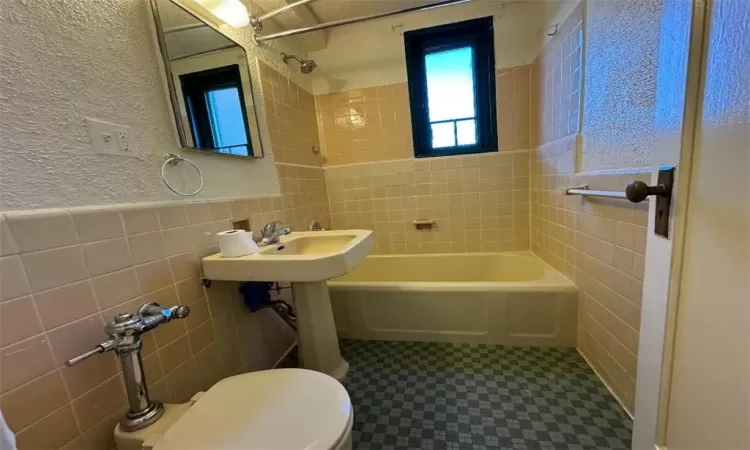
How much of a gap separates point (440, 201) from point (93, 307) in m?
1.99

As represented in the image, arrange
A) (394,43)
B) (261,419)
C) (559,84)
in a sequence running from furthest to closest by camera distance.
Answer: (394,43) < (559,84) < (261,419)

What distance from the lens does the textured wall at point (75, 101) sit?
634 mm

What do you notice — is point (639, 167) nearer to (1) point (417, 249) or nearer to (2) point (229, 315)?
(1) point (417, 249)

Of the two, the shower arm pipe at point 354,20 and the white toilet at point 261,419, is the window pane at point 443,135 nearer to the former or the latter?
the shower arm pipe at point 354,20

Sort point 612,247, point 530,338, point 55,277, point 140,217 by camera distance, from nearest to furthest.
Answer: point 55,277
point 140,217
point 612,247
point 530,338

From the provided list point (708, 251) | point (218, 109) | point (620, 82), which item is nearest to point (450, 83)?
point (620, 82)

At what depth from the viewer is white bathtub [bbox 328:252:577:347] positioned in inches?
59.4

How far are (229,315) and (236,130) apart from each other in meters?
0.88

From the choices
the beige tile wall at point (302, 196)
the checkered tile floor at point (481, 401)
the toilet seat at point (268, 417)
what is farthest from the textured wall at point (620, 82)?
the beige tile wall at point (302, 196)

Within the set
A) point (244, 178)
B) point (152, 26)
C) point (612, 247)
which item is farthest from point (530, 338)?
point (152, 26)

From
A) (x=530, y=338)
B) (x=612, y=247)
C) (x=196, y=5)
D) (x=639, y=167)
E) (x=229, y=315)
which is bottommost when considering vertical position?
(x=530, y=338)

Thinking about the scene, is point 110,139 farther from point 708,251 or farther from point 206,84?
point 708,251

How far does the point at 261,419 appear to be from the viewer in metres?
0.70

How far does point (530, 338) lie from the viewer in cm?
156
